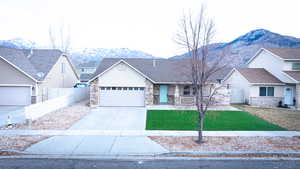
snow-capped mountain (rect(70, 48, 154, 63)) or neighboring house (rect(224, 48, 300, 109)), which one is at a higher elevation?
snow-capped mountain (rect(70, 48, 154, 63))

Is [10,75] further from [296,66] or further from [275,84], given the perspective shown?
[296,66]

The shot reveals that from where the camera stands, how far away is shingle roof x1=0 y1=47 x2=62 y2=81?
20000mm

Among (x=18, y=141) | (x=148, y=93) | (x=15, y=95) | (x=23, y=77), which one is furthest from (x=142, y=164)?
(x=15, y=95)

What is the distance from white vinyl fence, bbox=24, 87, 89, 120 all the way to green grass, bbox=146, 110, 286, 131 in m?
7.89

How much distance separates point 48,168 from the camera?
697cm

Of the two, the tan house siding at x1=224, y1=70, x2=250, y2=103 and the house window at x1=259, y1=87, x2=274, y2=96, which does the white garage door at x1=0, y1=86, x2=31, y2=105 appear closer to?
the tan house siding at x1=224, y1=70, x2=250, y2=103

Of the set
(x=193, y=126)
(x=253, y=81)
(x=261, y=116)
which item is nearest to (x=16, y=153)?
(x=193, y=126)

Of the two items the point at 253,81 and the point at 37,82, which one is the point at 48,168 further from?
the point at 253,81

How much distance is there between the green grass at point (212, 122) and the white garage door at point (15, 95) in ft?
41.4

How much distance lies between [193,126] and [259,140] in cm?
385

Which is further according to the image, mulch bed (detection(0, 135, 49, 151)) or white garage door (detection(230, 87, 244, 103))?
white garage door (detection(230, 87, 244, 103))

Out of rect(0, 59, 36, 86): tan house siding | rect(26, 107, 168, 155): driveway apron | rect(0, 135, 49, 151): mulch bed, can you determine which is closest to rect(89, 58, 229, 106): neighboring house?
rect(0, 59, 36, 86): tan house siding

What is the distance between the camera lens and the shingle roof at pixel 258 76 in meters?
21.4

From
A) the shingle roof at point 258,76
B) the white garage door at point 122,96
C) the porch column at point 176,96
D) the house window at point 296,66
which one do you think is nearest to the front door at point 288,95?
the shingle roof at point 258,76
